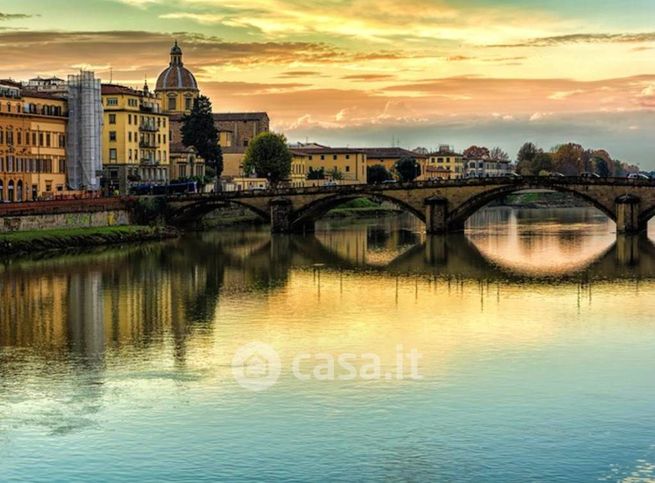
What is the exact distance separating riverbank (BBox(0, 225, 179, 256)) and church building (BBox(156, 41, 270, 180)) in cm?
4344

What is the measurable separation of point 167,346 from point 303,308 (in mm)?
10849

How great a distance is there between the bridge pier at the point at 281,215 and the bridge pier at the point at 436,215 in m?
11.7

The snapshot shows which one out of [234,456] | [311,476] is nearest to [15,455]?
[234,456]

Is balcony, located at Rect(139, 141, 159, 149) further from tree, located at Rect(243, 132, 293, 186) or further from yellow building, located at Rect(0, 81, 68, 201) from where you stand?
tree, located at Rect(243, 132, 293, 186)

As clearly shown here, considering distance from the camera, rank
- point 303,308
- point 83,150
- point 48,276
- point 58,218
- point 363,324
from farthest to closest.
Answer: point 83,150
point 58,218
point 48,276
point 303,308
point 363,324

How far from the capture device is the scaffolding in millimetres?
103062

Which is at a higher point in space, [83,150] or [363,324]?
[83,150]

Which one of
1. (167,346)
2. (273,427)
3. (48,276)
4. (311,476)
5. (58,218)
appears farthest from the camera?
(58,218)

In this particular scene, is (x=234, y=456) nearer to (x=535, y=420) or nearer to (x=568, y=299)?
(x=535, y=420)

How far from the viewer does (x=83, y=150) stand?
10312cm

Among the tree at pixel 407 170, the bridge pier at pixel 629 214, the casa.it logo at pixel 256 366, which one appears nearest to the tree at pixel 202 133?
the tree at pixel 407 170

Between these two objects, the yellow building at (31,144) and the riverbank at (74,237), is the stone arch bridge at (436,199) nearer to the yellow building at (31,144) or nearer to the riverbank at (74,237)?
the riverbank at (74,237)

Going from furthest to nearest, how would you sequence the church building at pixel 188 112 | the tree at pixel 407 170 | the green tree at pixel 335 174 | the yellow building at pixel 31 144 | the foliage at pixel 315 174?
the tree at pixel 407 170 < the green tree at pixel 335 174 < the foliage at pixel 315 174 < the church building at pixel 188 112 < the yellow building at pixel 31 144

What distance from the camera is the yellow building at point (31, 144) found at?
9319cm
